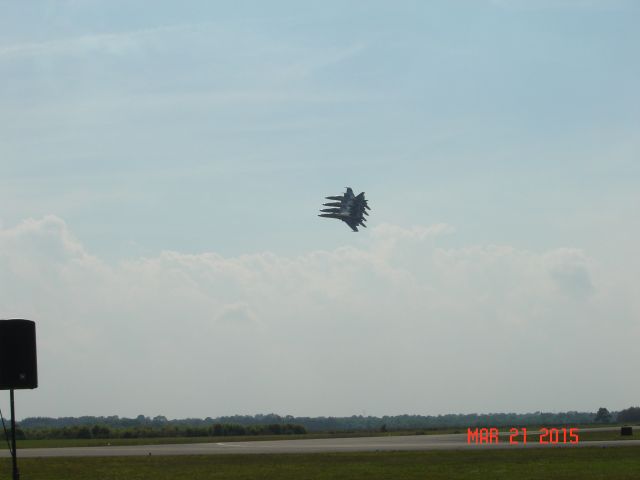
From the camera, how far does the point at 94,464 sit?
48.5 meters

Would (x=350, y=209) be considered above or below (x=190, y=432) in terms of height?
above

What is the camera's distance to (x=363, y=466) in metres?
42.7

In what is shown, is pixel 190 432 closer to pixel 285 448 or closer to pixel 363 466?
pixel 285 448

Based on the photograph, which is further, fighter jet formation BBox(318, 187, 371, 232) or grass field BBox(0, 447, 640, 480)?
fighter jet formation BBox(318, 187, 371, 232)

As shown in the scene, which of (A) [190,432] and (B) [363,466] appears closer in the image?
(B) [363,466]

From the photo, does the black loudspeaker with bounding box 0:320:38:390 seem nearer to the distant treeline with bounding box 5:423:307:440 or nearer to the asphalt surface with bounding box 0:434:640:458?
the asphalt surface with bounding box 0:434:640:458

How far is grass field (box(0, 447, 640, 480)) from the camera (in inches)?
1446

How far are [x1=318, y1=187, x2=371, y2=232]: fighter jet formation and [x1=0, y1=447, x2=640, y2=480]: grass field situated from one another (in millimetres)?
49311

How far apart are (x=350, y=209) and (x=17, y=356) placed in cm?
8030

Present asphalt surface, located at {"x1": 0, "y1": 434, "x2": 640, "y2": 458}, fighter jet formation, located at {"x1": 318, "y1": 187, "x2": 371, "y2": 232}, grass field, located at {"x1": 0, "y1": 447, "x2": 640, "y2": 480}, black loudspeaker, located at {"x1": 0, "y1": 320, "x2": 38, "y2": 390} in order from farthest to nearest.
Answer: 1. fighter jet formation, located at {"x1": 318, "y1": 187, "x2": 371, "y2": 232}
2. asphalt surface, located at {"x1": 0, "y1": 434, "x2": 640, "y2": 458}
3. grass field, located at {"x1": 0, "y1": 447, "x2": 640, "y2": 480}
4. black loudspeaker, located at {"x1": 0, "y1": 320, "x2": 38, "y2": 390}
